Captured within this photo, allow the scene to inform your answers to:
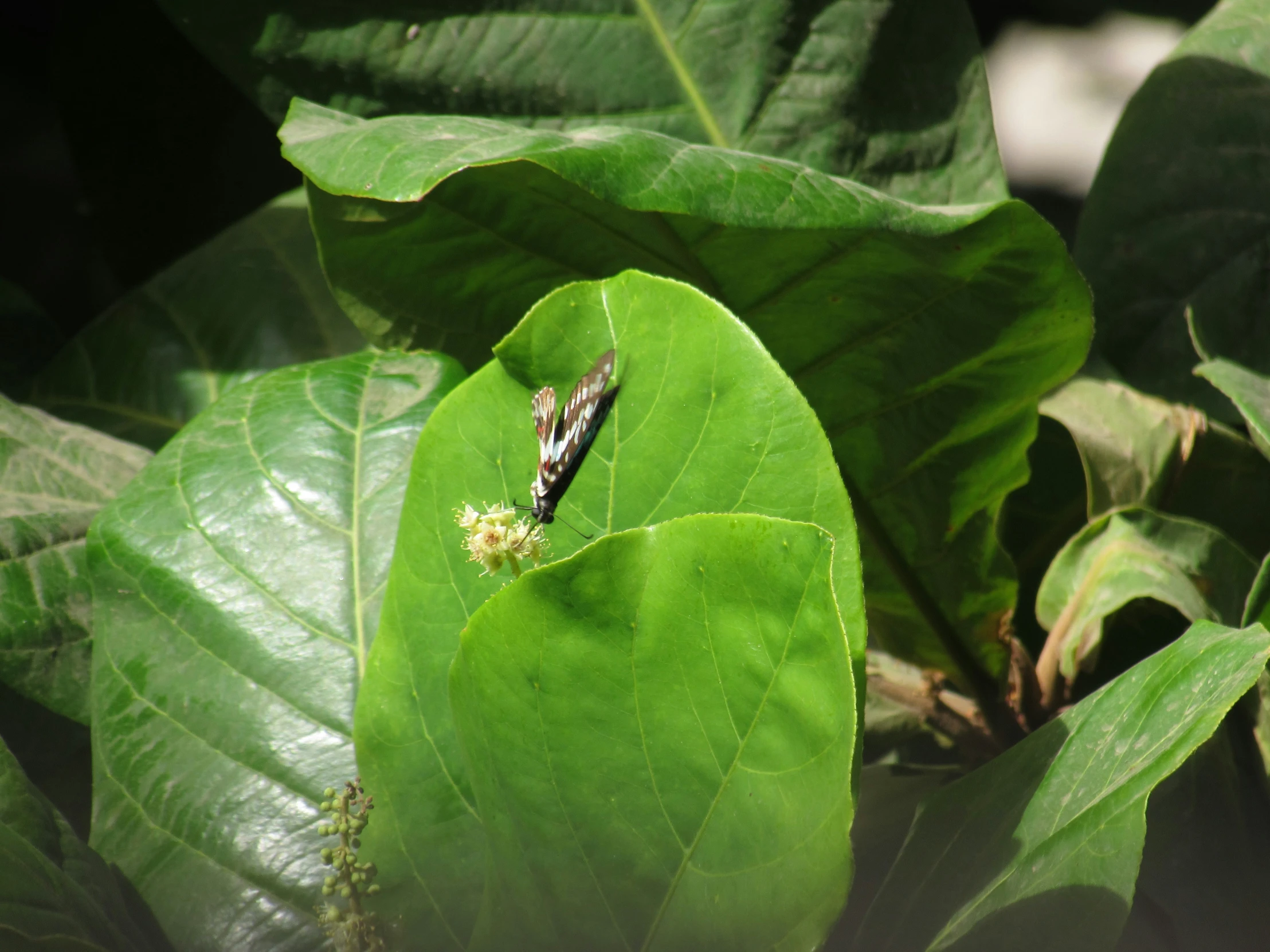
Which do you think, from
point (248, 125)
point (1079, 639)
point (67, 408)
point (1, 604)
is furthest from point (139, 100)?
point (1079, 639)

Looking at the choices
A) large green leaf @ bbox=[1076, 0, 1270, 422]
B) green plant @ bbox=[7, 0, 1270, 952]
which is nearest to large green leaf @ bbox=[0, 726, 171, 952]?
green plant @ bbox=[7, 0, 1270, 952]

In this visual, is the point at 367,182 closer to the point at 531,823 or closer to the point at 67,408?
the point at 531,823

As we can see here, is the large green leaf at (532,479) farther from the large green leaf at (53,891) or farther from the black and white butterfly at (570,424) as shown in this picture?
the large green leaf at (53,891)

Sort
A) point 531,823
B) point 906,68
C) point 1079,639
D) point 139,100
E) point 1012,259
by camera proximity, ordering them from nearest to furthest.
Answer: point 531,823, point 1012,259, point 1079,639, point 906,68, point 139,100

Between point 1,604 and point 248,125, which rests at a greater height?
point 248,125

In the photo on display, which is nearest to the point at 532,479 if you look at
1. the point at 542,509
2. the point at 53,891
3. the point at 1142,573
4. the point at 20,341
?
the point at 542,509

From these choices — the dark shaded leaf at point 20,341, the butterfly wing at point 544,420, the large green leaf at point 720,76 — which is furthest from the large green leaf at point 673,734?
the dark shaded leaf at point 20,341
